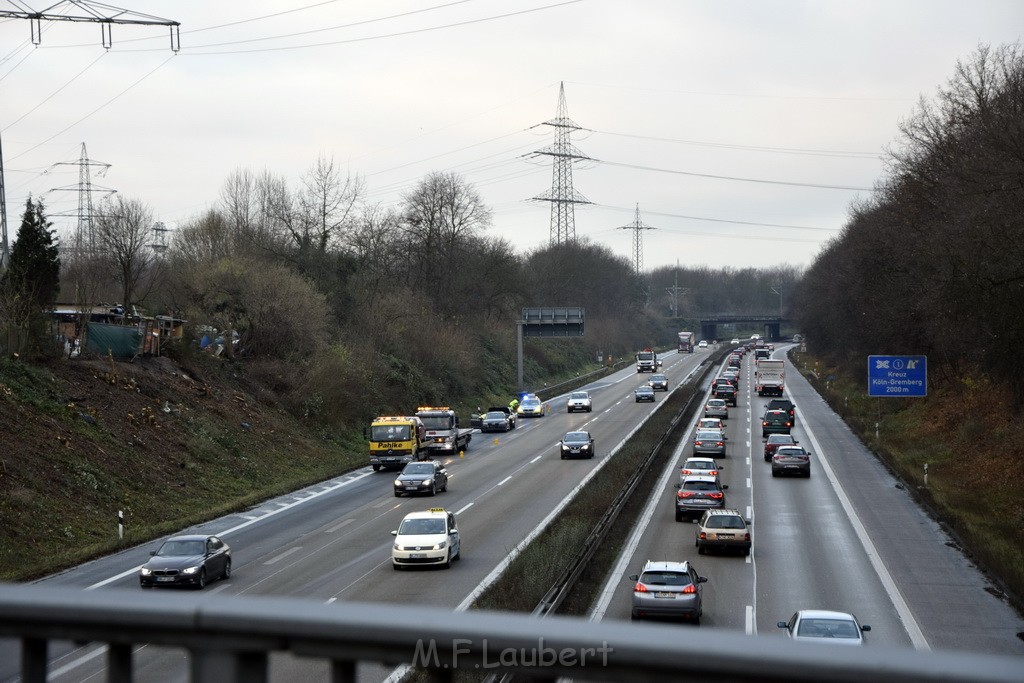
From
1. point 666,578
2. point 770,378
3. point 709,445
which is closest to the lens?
point 666,578

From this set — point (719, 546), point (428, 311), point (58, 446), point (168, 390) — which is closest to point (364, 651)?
point (719, 546)

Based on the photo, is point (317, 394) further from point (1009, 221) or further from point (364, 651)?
point (364, 651)

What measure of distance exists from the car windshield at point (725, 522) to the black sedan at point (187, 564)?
12868 millimetres

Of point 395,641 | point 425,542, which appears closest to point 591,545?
point 425,542

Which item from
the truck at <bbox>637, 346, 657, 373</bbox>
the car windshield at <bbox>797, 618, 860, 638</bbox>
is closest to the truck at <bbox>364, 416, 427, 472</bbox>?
the car windshield at <bbox>797, 618, 860, 638</bbox>

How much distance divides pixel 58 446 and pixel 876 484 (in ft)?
103

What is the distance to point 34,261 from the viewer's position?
43.1m

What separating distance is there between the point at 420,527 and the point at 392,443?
72.8 feet

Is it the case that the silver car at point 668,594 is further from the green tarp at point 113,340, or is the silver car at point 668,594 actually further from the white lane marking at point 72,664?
the green tarp at point 113,340

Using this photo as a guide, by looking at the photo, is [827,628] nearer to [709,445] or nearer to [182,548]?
[182,548]

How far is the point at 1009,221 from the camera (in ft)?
107

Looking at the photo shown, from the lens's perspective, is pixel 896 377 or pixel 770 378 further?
pixel 770 378

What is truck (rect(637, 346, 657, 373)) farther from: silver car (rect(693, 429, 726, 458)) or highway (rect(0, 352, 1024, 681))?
silver car (rect(693, 429, 726, 458))

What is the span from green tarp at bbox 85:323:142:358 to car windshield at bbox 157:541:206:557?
2328 cm
